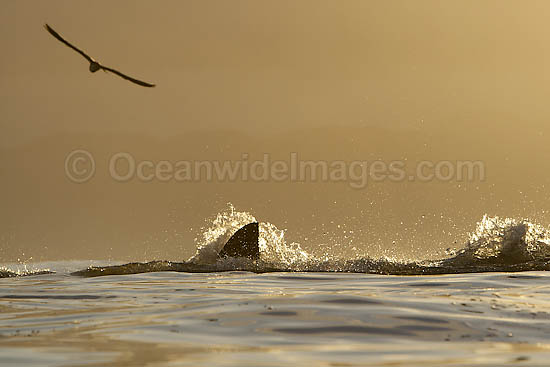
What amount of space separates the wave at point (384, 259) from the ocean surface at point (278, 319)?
1.22 meters

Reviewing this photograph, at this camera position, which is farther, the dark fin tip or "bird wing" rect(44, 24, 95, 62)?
the dark fin tip

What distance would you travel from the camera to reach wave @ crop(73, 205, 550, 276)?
856 inches

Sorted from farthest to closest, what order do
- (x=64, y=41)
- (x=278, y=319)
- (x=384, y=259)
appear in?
(x=384, y=259)
(x=64, y=41)
(x=278, y=319)

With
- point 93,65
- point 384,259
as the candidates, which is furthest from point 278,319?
point 384,259

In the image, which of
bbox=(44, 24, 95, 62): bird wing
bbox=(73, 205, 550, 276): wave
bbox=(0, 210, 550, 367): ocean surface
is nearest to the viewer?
bbox=(0, 210, 550, 367): ocean surface

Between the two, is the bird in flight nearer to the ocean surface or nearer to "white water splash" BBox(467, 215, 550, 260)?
the ocean surface

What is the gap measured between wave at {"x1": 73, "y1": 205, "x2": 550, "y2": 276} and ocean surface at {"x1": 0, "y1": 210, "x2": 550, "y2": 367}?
122 centimetres

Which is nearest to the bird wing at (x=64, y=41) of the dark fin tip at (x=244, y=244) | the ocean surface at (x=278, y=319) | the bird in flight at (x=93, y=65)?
the bird in flight at (x=93, y=65)

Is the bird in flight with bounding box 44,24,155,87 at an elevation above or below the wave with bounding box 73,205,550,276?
above

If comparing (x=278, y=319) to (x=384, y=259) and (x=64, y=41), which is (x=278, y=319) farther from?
(x=384, y=259)

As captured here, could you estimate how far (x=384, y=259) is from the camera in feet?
76.7

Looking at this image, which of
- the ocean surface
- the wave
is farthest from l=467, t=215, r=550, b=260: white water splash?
the ocean surface

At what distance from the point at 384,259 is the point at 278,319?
14.0 m

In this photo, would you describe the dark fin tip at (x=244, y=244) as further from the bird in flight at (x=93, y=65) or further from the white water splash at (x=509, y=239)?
the bird in flight at (x=93, y=65)
